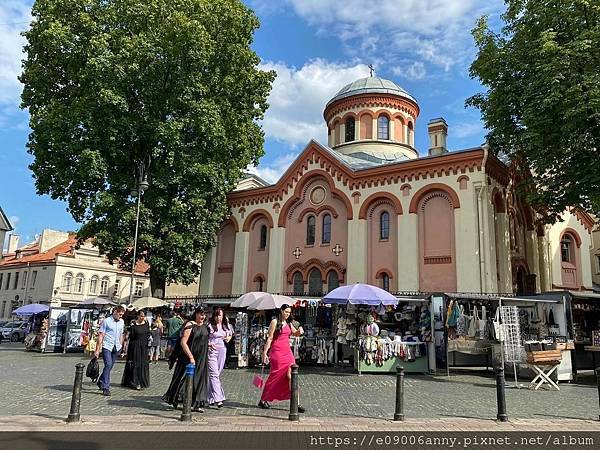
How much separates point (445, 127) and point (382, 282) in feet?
39.1

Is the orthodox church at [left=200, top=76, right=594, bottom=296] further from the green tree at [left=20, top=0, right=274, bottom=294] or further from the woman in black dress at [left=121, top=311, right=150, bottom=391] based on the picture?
the woman in black dress at [left=121, top=311, right=150, bottom=391]

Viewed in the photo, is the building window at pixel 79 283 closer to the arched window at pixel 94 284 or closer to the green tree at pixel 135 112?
the arched window at pixel 94 284

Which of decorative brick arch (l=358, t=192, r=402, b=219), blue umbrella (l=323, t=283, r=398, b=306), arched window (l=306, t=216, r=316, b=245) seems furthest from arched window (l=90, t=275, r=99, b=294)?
blue umbrella (l=323, t=283, r=398, b=306)

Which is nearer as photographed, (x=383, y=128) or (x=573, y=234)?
(x=573, y=234)

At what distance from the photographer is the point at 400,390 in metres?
8.79

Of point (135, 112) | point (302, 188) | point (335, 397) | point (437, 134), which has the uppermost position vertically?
point (437, 134)

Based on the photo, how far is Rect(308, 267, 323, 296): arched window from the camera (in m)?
26.4

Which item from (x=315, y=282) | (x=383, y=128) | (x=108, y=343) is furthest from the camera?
(x=383, y=128)

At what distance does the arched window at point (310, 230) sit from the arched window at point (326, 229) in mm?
680

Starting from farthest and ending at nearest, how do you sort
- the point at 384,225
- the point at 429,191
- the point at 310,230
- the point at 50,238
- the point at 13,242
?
1. the point at 13,242
2. the point at 50,238
3. the point at 310,230
4. the point at 384,225
5. the point at 429,191

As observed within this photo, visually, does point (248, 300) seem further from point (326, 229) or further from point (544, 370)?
point (326, 229)

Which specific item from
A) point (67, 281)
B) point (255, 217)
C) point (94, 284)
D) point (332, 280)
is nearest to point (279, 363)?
point (332, 280)

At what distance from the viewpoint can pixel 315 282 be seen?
2681 centimetres

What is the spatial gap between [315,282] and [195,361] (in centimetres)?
1775
